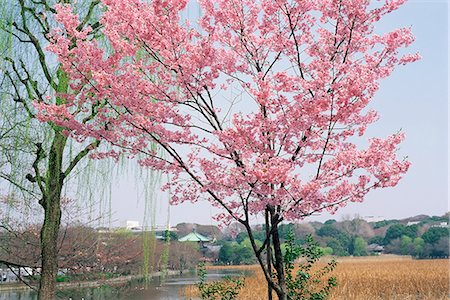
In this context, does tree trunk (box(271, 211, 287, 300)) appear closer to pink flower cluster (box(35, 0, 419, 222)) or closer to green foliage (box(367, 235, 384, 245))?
pink flower cluster (box(35, 0, 419, 222))

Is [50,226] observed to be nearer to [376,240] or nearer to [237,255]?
[237,255]

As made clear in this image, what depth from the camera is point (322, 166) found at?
3.97 m

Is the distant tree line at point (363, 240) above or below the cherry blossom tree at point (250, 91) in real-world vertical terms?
below

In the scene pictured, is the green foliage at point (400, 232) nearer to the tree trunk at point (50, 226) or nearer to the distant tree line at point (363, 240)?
the distant tree line at point (363, 240)

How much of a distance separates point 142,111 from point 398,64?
2.37m

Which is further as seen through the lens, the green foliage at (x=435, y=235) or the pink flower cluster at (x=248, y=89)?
the green foliage at (x=435, y=235)

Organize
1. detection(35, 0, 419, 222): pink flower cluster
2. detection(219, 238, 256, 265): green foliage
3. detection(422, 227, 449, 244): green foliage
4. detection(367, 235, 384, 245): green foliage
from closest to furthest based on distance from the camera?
detection(35, 0, 419, 222): pink flower cluster < detection(219, 238, 256, 265): green foliage < detection(422, 227, 449, 244): green foliage < detection(367, 235, 384, 245): green foliage

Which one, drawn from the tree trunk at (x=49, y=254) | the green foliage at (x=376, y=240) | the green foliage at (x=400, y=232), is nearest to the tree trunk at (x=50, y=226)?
the tree trunk at (x=49, y=254)

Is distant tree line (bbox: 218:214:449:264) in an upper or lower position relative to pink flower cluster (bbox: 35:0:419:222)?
lower

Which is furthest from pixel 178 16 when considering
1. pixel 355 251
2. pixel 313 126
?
pixel 355 251

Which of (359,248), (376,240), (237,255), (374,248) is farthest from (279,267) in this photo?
(376,240)

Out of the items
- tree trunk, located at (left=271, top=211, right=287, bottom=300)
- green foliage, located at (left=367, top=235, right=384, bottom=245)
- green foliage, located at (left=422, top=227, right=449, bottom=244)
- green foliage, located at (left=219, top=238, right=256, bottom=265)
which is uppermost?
tree trunk, located at (left=271, top=211, right=287, bottom=300)

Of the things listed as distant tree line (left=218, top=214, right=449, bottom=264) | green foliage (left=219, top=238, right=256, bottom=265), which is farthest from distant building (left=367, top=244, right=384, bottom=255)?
green foliage (left=219, top=238, right=256, bottom=265)

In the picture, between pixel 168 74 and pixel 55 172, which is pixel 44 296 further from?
pixel 168 74
